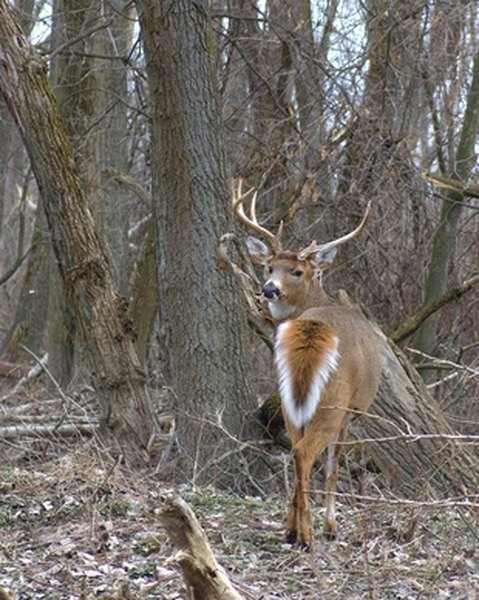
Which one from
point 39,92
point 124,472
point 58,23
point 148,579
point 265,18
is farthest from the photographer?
point 58,23

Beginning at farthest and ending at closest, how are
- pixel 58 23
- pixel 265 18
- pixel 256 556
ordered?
pixel 58 23
pixel 265 18
pixel 256 556

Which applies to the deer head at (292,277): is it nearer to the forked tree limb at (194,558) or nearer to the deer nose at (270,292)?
the deer nose at (270,292)

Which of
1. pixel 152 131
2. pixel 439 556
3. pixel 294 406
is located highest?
pixel 152 131

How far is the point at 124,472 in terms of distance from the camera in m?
8.27

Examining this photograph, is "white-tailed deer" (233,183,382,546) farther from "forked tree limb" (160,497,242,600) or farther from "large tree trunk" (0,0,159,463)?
"large tree trunk" (0,0,159,463)

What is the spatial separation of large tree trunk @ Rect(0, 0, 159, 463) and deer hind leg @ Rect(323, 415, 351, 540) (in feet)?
7.00

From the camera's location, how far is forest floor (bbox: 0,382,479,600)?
19.6 ft

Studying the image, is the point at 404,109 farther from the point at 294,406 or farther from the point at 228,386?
the point at 294,406

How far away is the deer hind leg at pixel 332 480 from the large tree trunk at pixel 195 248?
152 centimetres

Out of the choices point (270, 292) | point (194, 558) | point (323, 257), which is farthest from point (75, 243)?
point (194, 558)

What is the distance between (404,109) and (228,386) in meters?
5.16

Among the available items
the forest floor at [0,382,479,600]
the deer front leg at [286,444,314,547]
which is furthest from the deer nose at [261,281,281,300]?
the deer front leg at [286,444,314,547]

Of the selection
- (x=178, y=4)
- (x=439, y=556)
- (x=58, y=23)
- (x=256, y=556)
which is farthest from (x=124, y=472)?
(x=58, y=23)

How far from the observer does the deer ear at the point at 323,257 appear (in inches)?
351
